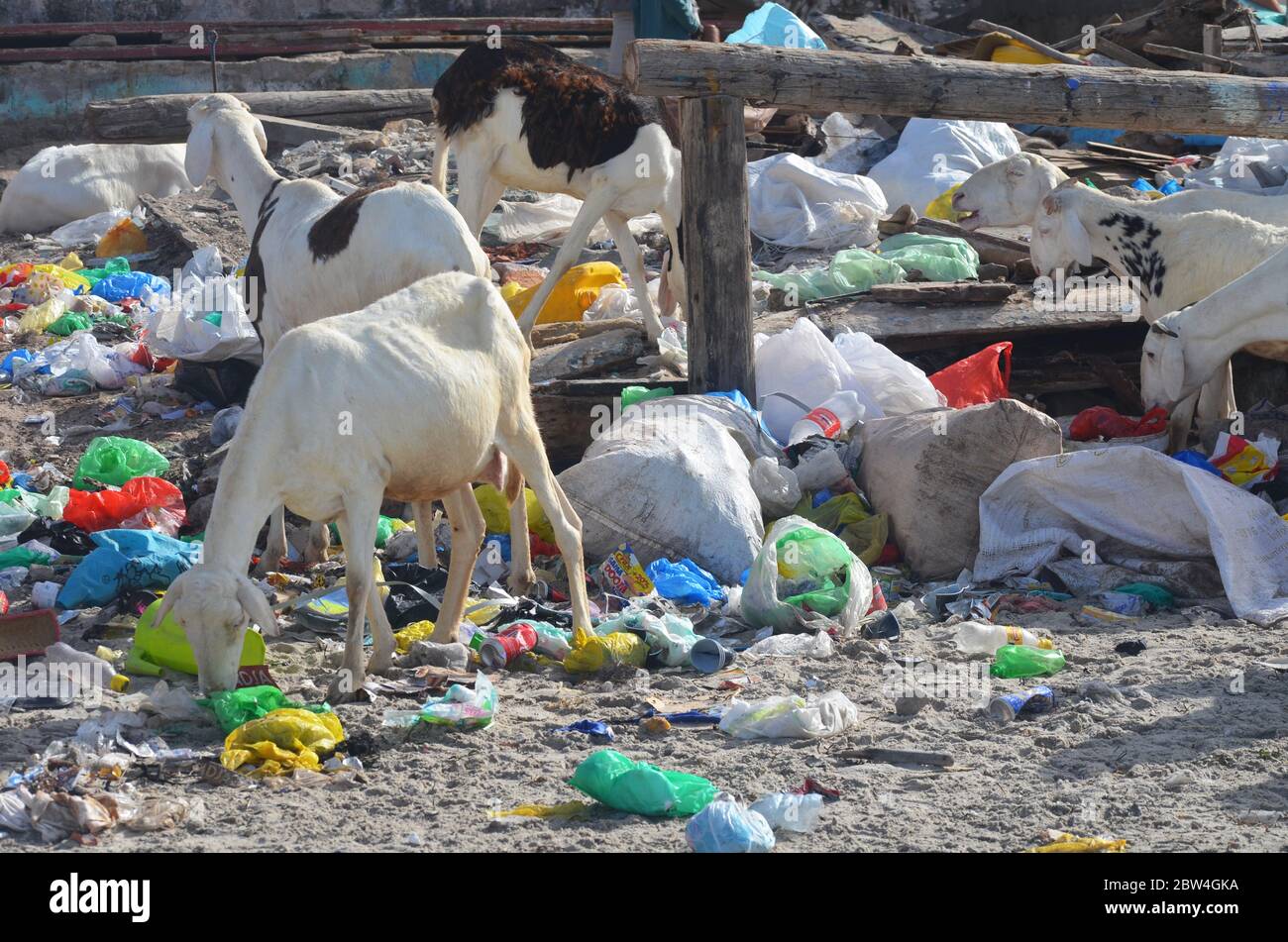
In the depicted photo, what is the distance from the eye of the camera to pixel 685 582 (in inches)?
257

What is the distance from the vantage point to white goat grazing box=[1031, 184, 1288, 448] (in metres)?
8.52

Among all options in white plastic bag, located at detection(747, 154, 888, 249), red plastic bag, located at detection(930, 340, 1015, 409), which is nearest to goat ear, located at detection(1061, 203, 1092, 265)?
red plastic bag, located at detection(930, 340, 1015, 409)

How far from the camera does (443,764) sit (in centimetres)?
475

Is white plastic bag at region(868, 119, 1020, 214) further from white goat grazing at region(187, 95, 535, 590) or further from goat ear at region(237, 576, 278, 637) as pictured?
goat ear at region(237, 576, 278, 637)

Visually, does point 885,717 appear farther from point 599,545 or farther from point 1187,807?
point 599,545

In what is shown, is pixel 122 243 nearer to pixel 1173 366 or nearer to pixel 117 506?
pixel 117 506

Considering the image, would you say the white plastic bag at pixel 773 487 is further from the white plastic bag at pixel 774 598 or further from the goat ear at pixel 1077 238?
the goat ear at pixel 1077 238

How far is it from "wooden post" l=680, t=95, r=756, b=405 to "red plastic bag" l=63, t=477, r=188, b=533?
9.08 ft

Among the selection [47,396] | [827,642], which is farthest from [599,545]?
[47,396]

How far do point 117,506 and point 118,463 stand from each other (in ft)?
1.95

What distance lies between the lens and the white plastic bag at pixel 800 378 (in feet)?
26.8

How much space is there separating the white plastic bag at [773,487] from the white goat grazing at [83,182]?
874cm

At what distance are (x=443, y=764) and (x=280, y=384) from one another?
146 cm

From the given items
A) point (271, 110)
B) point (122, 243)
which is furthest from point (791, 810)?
point (271, 110)
